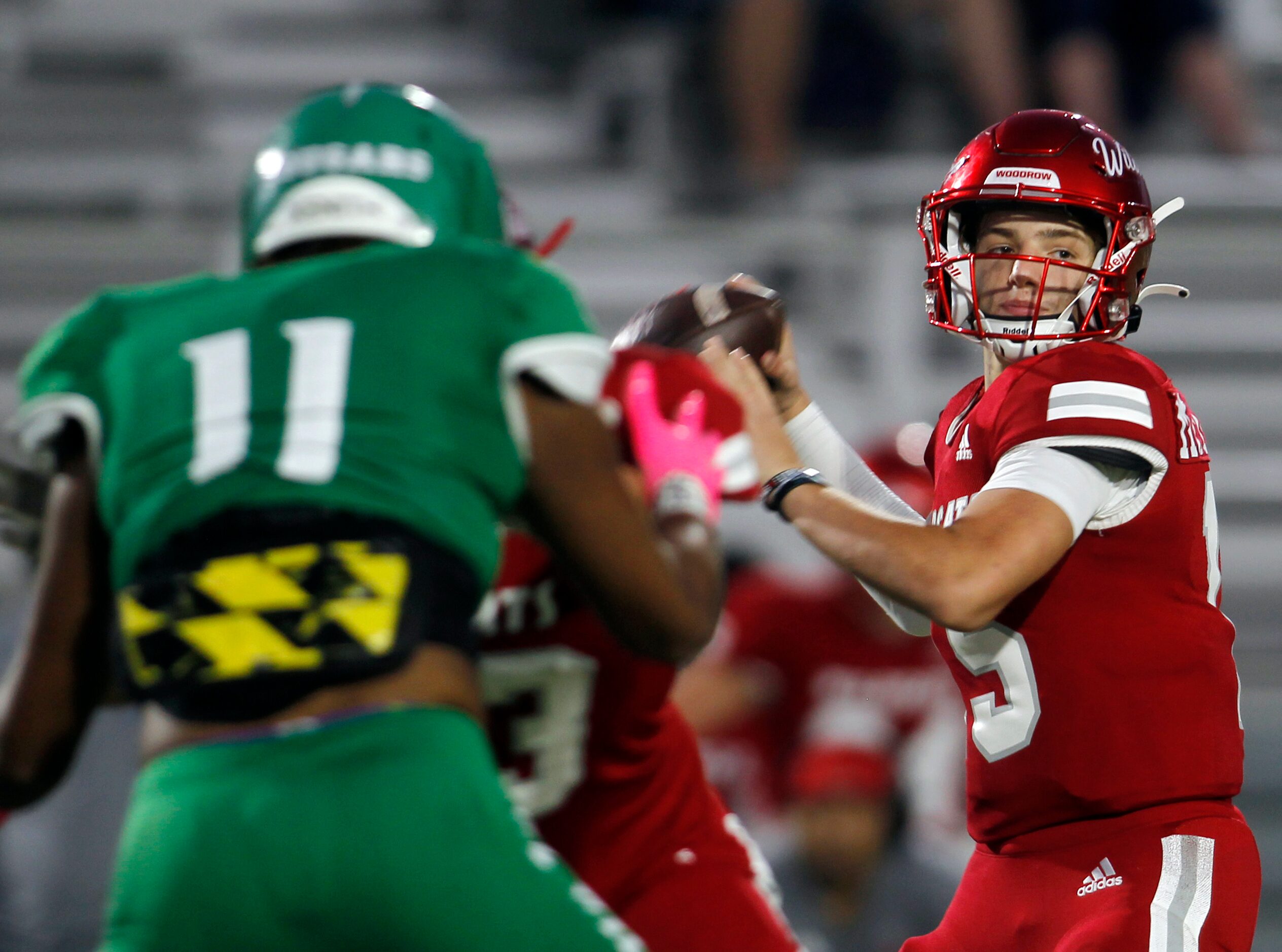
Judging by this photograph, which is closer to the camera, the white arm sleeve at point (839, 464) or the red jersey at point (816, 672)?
the white arm sleeve at point (839, 464)

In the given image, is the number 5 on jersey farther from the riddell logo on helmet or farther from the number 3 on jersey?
the riddell logo on helmet

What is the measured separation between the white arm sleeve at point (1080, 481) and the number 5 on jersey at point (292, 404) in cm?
95

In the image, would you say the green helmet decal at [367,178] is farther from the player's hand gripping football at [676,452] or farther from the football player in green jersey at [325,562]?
the player's hand gripping football at [676,452]

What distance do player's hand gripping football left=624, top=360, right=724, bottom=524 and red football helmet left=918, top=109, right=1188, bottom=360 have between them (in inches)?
28.0

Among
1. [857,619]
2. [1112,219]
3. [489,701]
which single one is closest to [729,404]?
[489,701]

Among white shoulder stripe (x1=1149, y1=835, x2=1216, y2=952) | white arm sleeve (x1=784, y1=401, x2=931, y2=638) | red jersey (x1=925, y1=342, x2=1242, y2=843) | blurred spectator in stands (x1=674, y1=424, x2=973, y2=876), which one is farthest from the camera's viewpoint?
blurred spectator in stands (x1=674, y1=424, x2=973, y2=876)

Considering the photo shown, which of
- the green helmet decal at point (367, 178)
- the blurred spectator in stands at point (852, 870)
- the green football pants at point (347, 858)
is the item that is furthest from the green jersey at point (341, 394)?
the blurred spectator in stands at point (852, 870)

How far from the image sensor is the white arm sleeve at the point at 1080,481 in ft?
7.27

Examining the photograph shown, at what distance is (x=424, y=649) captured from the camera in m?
1.73

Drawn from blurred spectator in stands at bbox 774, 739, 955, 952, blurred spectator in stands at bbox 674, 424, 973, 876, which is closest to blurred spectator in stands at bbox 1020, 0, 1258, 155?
blurred spectator in stands at bbox 674, 424, 973, 876

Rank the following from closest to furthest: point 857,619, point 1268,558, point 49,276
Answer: point 857,619
point 1268,558
point 49,276

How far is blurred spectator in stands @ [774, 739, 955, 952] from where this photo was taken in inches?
174

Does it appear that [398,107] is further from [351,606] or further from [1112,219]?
[1112,219]

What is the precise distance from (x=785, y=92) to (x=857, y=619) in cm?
250
